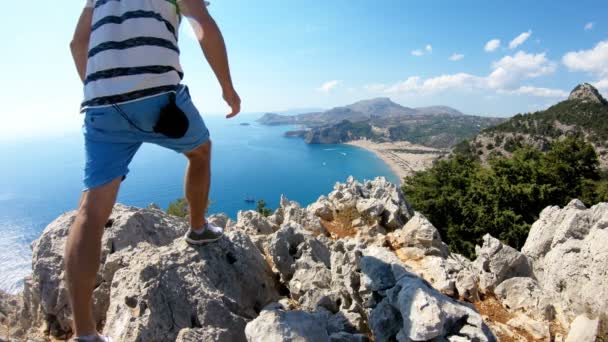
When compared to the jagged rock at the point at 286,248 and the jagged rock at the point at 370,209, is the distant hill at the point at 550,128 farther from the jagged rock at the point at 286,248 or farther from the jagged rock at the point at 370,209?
the jagged rock at the point at 286,248

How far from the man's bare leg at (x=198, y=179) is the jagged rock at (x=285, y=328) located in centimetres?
133

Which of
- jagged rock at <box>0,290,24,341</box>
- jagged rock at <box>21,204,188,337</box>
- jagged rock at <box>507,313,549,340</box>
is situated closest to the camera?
jagged rock at <box>0,290,24,341</box>

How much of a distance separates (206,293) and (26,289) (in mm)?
2810

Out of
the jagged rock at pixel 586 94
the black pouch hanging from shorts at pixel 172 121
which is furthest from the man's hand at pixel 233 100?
the jagged rock at pixel 586 94

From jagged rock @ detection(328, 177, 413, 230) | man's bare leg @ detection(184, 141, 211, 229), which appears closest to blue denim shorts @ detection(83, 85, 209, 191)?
man's bare leg @ detection(184, 141, 211, 229)

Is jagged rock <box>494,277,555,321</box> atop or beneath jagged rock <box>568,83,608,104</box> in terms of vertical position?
beneath

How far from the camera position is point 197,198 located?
3.64 metres

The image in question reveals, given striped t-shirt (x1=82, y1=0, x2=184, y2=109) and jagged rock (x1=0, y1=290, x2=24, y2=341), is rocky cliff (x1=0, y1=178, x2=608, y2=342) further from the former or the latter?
striped t-shirt (x1=82, y1=0, x2=184, y2=109)

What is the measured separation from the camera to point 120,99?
2514mm

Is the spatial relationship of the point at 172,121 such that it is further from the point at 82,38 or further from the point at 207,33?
the point at 82,38

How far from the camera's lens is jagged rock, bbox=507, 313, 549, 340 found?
389cm

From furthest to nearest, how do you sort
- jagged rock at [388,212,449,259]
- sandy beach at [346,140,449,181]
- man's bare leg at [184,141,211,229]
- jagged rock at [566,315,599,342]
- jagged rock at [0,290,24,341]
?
sandy beach at [346,140,449,181], jagged rock at [388,212,449,259], jagged rock at [0,290,24,341], jagged rock at [566,315,599,342], man's bare leg at [184,141,211,229]

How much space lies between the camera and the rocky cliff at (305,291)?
3.10 metres

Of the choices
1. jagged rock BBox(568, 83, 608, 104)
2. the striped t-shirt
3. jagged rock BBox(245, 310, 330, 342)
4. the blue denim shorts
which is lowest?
jagged rock BBox(245, 310, 330, 342)
